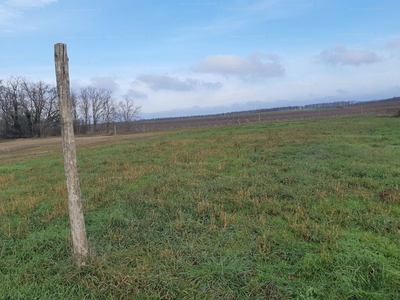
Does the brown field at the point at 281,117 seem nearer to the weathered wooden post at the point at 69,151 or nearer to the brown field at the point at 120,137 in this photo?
the brown field at the point at 120,137

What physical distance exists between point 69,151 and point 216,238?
2662mm

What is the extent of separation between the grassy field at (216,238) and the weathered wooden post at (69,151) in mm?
280

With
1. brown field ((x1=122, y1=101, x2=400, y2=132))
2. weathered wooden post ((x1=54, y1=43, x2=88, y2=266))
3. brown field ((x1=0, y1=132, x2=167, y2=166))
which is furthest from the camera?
brown field ((x1=122, y1=101, x2=400, y2=132))

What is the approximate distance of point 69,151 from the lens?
12.0 feet

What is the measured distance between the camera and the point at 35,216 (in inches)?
228

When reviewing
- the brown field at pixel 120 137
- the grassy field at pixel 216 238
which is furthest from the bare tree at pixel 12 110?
the grassy field at pixel 216 238

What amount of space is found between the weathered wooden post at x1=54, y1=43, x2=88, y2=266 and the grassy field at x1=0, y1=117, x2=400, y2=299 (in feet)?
0.92

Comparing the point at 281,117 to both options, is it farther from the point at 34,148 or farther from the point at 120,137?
the point at 34,148

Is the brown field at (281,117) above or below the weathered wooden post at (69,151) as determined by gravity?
above

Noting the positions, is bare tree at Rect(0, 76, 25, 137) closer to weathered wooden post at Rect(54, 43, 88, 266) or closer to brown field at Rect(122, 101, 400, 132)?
brown field at Rect(122, 101, 400, 132)

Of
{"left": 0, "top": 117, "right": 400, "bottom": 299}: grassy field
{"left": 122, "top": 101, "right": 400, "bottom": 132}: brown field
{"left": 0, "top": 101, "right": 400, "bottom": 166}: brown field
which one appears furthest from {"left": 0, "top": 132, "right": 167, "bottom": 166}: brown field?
{"left": 122, "top": 101, "right": 400, "bottom": 132}: brown field

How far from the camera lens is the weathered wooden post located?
3609 millimetres

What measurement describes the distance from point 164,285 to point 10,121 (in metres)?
57.2

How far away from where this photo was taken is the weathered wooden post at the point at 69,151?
11.8ft
